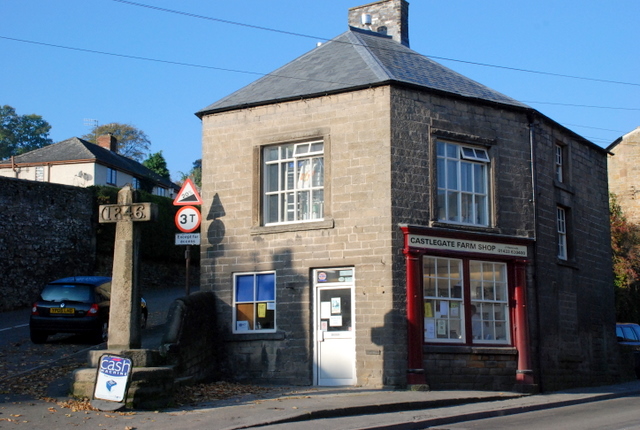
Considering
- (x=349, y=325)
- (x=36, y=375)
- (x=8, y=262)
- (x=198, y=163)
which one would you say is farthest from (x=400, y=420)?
(x=198, y=163)

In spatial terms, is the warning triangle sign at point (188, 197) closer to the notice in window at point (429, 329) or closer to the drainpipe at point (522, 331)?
the notice in window at point (429, 329)

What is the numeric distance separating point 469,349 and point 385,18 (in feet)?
33.4

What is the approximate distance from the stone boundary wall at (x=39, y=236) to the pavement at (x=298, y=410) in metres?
16.5

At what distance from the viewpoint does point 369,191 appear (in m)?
15.8

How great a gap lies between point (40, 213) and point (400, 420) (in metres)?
22.2

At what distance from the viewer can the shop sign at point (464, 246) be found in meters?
15.7

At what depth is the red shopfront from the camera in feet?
51.0

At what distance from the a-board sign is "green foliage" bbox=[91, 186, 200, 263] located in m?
21.5

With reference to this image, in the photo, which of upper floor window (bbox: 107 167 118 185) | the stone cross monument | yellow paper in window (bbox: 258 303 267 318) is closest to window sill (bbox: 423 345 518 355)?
yellow paper in window (bbox: 258 303 267 318)

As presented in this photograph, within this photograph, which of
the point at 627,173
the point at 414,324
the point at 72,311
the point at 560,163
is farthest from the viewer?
the point at 627,173

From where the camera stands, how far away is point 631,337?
922 inches

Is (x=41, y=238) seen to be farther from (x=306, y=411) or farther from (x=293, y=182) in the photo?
(x=306, y=411)

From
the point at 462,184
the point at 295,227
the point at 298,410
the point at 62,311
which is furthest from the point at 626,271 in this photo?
the point at 298,410

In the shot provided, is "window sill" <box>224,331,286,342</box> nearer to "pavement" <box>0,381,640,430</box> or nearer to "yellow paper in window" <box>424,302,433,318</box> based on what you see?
"pavement" <box>0,381,640,430</box>
